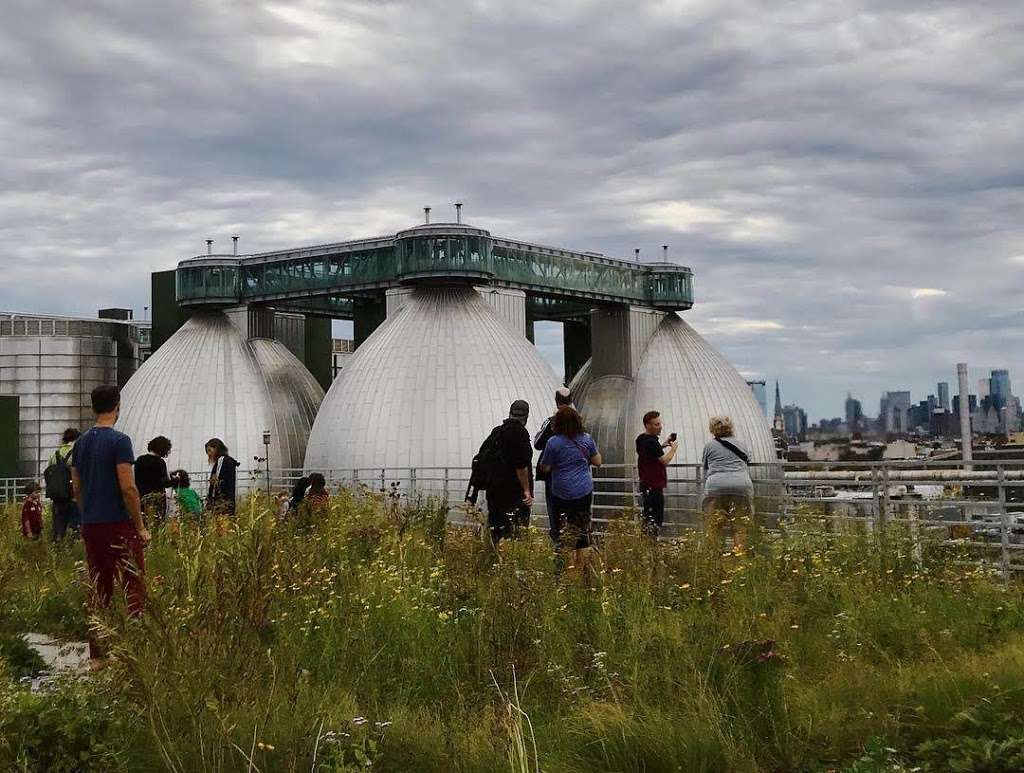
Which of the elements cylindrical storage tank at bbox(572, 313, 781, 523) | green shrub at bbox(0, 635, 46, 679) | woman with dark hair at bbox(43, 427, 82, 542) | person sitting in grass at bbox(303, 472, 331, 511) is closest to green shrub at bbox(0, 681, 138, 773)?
green shrub at bbox(0, 635, 46, 679)

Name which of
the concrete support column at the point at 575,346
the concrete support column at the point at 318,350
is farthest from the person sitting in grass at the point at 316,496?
the concrete support column at the point at 575,346

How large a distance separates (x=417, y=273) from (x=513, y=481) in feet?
86.0

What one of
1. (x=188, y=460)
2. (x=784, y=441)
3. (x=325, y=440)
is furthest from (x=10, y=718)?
(x=784, y=441)

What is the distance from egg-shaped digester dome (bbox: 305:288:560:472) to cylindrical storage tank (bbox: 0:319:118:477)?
15.2 m

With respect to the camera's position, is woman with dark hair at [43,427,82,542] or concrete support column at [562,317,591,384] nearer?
woman with dark hair at [43,427,82,542]

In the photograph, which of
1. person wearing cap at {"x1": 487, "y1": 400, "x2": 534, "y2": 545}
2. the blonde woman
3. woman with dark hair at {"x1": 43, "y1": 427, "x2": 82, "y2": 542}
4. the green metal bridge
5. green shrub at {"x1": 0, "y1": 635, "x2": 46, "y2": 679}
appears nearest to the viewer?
green shrub at {"x1": 0, "y1": 635, "x2": 46, "y2": 679}

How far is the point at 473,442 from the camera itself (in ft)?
113

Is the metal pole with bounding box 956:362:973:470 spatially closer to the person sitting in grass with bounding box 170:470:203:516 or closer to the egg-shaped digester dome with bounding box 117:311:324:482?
the egg-shaped digester dome with bounding box 117:311:324:482

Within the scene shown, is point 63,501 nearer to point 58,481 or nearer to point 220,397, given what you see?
point 58,481

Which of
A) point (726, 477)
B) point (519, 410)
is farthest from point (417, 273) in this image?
point (519, 410)

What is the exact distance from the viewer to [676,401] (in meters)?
44.0

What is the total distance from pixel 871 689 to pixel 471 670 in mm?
2222

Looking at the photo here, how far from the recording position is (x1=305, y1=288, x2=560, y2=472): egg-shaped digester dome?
114 ft

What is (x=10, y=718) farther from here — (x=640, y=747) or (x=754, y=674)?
(x=754, y=674)
